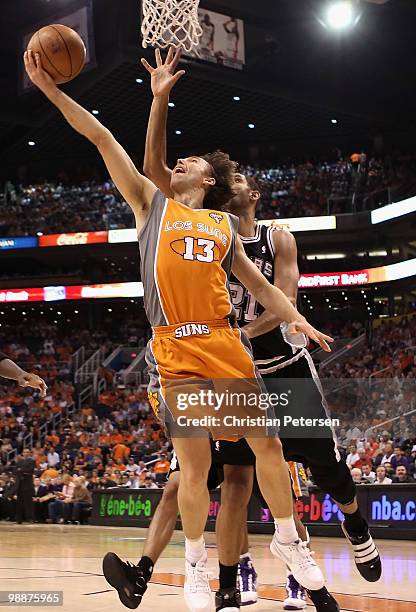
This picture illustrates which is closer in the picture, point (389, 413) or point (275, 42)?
point (389, 413)

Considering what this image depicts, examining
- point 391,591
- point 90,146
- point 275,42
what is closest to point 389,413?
point 391,591

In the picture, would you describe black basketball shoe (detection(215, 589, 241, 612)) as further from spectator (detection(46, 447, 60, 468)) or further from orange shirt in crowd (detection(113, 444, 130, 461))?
spectator (detection(46, 447, 60, 468))

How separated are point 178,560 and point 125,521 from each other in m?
7.59

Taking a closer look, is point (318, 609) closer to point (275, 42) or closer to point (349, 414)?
point (349, 414)

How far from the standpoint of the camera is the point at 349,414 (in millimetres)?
13875

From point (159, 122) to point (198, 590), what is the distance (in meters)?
2.46

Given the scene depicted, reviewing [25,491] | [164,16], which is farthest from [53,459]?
[164,16]

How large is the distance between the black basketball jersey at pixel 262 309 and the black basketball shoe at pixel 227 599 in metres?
1.27

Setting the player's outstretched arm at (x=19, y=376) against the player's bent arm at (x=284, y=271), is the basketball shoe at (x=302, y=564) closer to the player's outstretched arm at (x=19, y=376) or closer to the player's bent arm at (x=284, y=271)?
the player's bent arm at (x=284, y=271)

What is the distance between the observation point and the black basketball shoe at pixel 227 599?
173 inches

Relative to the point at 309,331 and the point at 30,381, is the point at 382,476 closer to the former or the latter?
the point at 30,381

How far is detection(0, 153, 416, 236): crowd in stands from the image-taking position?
2648 centimetres

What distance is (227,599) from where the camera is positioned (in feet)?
14.5

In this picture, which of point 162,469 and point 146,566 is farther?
point 162,469
